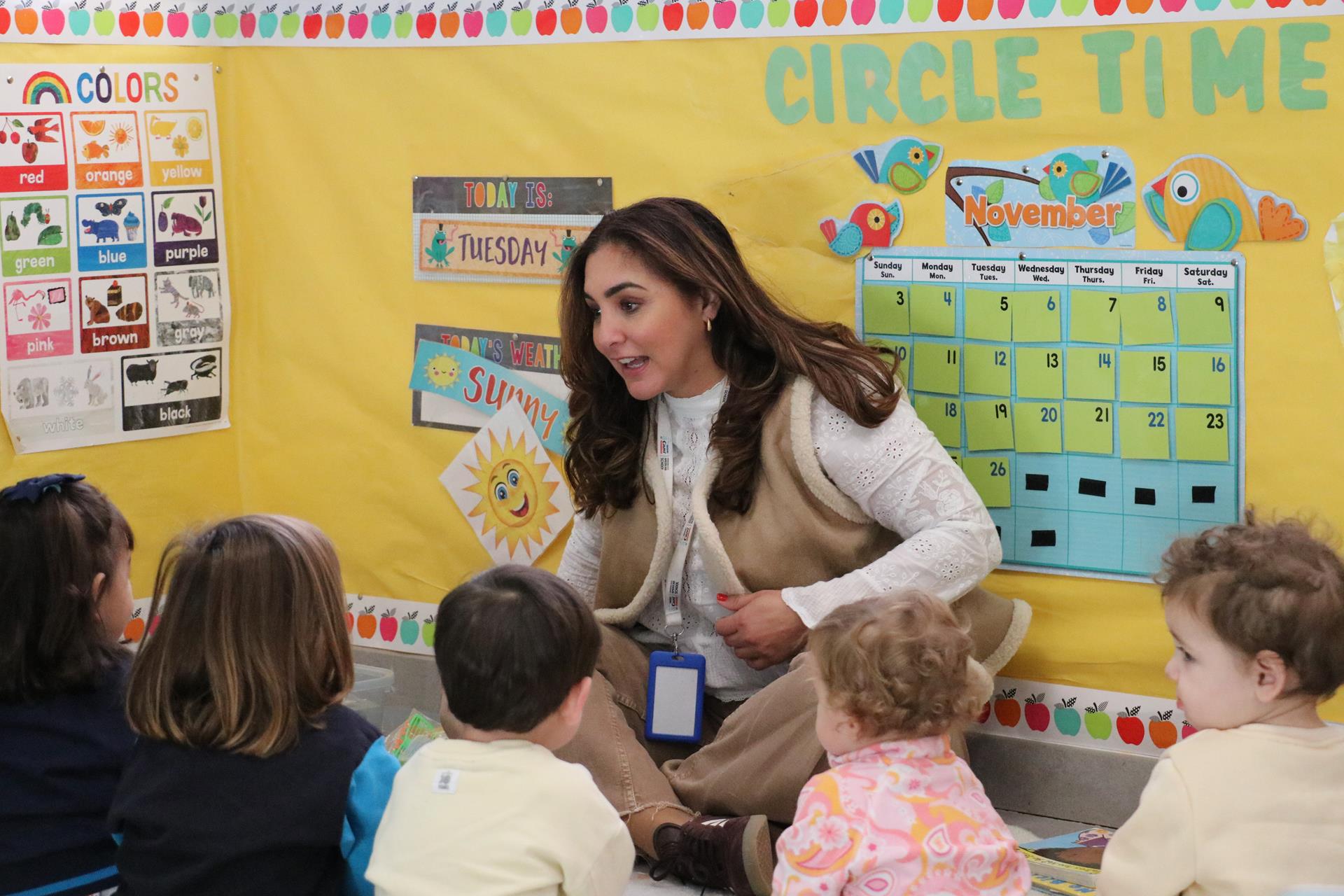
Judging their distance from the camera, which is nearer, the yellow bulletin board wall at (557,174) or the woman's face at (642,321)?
the yellow bulletin board wall at (557,174)

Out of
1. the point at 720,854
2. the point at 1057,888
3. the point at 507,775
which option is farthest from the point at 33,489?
the point at 1057,888

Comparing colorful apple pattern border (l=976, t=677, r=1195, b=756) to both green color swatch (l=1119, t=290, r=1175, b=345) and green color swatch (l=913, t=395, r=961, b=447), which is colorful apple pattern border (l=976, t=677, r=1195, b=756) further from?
green color swatch (l=1119, t=290, r=1175, b=345)

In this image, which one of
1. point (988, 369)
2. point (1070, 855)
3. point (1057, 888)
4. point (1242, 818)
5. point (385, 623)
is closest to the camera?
point (1242, 818)

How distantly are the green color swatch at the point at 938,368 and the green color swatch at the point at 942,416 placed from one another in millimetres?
16

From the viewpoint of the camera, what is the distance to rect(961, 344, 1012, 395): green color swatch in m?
2.45

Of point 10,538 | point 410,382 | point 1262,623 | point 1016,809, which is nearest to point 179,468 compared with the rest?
point 410,382

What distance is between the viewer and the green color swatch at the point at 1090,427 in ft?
7.84

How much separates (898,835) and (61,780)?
1.03 metres

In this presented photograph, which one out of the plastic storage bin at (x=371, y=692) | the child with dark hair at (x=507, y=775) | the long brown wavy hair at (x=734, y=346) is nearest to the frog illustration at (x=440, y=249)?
the long brown wavy hair at (x=734, y=346)

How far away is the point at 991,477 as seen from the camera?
8.16 ft

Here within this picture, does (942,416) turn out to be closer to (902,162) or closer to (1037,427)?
(1037,427)

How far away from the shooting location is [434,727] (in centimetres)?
279

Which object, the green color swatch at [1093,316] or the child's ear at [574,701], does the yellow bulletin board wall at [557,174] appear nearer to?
the green color swatch at [1093,316]

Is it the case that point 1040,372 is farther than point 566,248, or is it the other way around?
point 566,248
